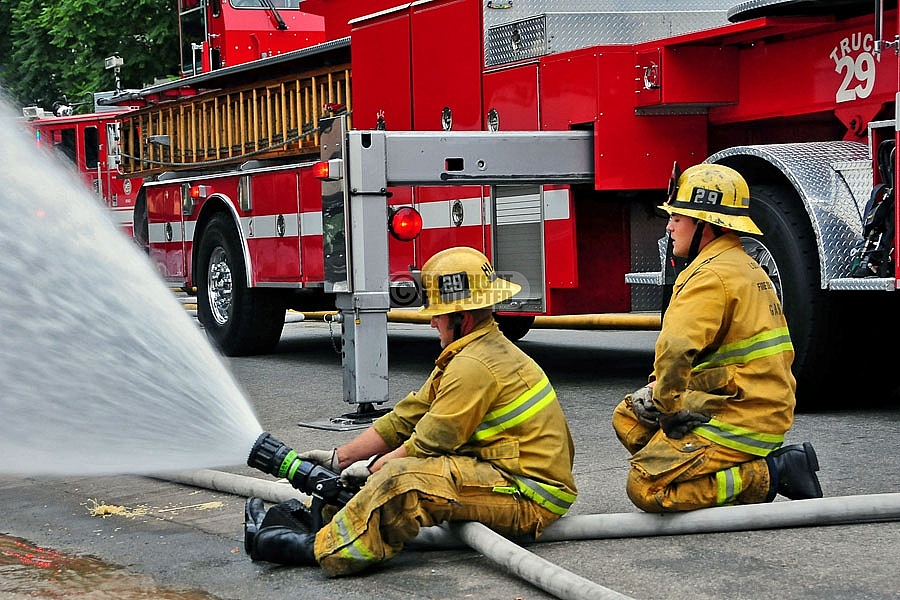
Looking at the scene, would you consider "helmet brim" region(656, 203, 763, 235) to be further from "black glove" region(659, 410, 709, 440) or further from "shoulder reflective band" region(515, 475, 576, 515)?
"shoulder reflective band" region(515, 475, 576, 515)

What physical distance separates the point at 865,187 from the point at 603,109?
1636mm

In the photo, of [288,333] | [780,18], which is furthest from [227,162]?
[780,18]

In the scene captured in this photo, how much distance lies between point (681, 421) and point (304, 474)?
1274 mm

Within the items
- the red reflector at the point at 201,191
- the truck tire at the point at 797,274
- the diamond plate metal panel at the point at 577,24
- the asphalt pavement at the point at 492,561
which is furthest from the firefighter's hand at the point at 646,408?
the red reflector at the point at 201,191

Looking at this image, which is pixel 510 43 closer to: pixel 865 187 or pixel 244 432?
pixel 865 187

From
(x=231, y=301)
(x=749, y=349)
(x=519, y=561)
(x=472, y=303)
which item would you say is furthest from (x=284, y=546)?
(x=231, y=301)

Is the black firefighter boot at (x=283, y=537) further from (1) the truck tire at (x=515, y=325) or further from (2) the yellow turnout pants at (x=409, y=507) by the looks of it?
(1) the truck tire at (x=515, y=325)

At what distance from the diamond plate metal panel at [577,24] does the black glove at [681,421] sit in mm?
4040

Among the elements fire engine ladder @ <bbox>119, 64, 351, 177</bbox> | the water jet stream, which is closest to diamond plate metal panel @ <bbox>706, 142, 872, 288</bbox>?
the water jet stream

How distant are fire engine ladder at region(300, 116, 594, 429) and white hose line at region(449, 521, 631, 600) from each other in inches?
115

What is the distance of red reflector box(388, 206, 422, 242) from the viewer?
8.52 m

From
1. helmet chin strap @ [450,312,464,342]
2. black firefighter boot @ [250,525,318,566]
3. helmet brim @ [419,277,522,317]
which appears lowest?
black firefighter boot @ [250,525,318,566]

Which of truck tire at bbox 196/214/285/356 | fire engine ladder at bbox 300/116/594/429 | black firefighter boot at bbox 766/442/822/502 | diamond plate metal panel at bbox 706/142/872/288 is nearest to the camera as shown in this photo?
black firefighter boot at bbox 766/442/822/502

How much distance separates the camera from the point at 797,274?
717 centimetres
